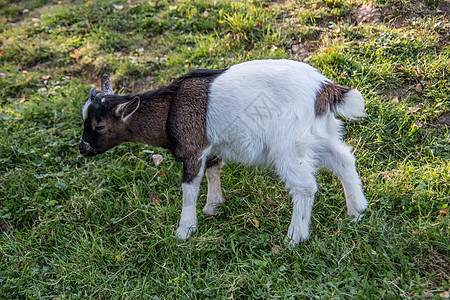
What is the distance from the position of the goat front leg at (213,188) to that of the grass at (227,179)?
0.10 metres

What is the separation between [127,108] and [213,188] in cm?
108

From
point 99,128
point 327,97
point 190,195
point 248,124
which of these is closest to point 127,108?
point 99,128

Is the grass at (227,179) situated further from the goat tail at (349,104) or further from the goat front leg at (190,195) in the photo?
the goat tail at (349,104)

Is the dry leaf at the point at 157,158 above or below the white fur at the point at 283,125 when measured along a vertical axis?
below

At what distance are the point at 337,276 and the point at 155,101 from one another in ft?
6.69

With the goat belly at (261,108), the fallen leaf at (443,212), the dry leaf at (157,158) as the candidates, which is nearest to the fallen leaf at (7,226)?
the dry leaf at (157,158)

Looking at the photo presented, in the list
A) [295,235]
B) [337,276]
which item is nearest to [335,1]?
[295,235]

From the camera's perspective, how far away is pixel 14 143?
4.47 m

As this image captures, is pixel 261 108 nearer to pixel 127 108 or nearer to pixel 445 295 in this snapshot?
pixel 127 108

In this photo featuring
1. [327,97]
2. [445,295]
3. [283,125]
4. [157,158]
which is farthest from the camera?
[157,158]

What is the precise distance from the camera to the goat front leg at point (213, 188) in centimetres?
358

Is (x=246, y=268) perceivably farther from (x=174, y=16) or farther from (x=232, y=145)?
(x=174, y=16)

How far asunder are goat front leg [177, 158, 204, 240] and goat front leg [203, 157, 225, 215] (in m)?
0.24

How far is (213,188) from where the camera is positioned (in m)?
3.60
